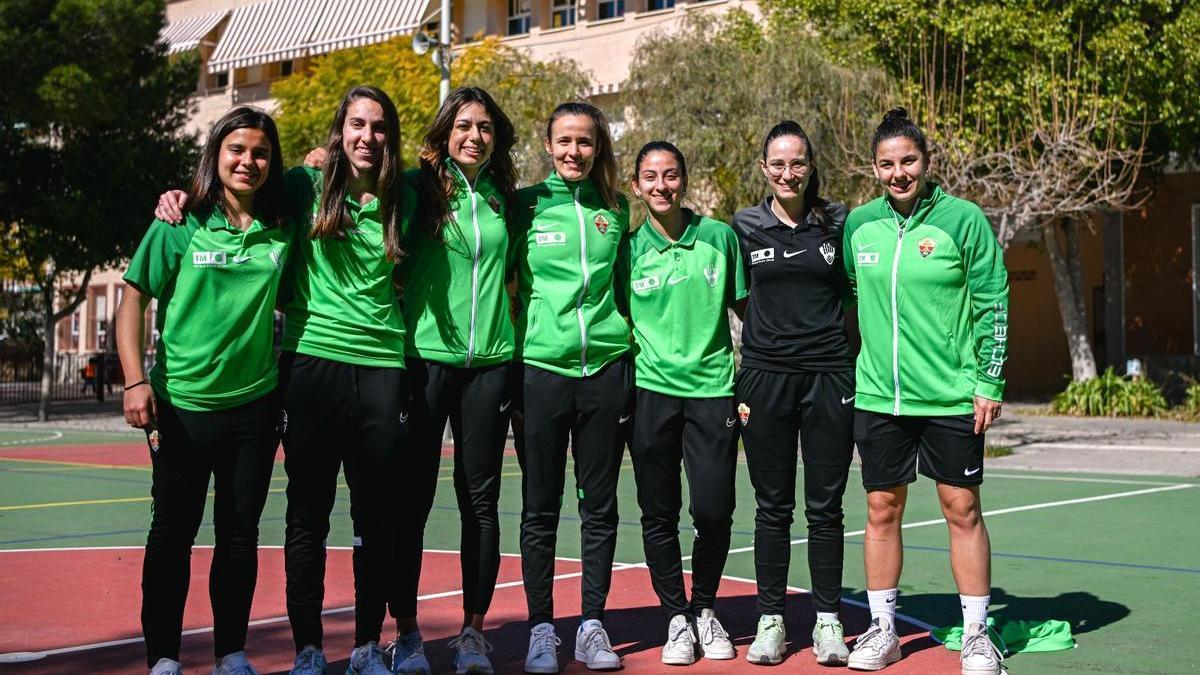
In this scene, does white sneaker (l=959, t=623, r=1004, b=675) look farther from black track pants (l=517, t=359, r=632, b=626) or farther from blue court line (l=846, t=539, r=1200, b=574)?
blue court line (l=846, t=539, r=1200, b=574)

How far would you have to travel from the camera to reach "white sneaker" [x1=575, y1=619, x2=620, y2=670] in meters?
5.89

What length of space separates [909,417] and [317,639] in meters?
2.58

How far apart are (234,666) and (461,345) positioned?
4.92 ft

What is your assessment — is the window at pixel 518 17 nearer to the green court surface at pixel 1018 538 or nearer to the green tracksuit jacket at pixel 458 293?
the green court surface at pixel 1018 538

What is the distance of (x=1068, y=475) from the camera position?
15469 millimetres

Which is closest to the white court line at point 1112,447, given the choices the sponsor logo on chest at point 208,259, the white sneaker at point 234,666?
the white sneaker at point 234,666

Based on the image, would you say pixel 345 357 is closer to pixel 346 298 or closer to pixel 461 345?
pixel 346 298

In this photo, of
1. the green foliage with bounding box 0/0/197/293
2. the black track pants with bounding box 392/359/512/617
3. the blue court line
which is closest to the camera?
the black track pants with bounding box 392/359/512/617

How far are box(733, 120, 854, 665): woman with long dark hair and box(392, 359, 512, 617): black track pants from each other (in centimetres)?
110

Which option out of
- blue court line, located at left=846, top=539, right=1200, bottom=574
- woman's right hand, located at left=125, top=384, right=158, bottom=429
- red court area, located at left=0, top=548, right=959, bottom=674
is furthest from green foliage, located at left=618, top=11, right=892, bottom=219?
woman's right hand, located at left=125, top=384, right=158, bottom=429

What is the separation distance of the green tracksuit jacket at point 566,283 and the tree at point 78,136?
77.1 feet

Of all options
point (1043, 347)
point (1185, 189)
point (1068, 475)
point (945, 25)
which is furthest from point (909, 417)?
point (1043, 347)

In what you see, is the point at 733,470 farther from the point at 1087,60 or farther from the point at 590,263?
the point at 1087,60

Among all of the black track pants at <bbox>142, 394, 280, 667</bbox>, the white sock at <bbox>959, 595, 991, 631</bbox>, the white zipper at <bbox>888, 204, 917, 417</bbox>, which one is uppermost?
the white zipper at <bbox>888, 204, 917, 417</bbox>
